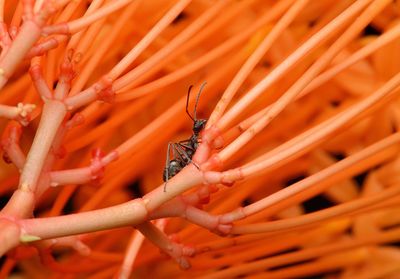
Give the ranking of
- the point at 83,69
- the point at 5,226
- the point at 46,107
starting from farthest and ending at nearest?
the point at 83,69 → the point at 46,107 → the point at 5,226

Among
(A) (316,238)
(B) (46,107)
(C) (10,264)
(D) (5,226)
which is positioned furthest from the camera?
(A) (316,238)

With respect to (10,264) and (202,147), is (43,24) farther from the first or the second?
(10,264)

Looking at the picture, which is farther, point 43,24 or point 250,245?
point 250,245

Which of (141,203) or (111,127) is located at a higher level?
(111,127)

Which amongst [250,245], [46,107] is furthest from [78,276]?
[46,107]

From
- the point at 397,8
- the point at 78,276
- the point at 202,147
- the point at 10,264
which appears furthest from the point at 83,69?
the point at 397,8

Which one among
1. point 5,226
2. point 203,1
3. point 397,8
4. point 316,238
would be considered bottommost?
point 316,238

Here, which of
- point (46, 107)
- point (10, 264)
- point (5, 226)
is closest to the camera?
point (5, 226)

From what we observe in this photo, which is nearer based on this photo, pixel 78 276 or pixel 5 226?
pixel 5 226

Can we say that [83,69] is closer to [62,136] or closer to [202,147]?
[62,136]
